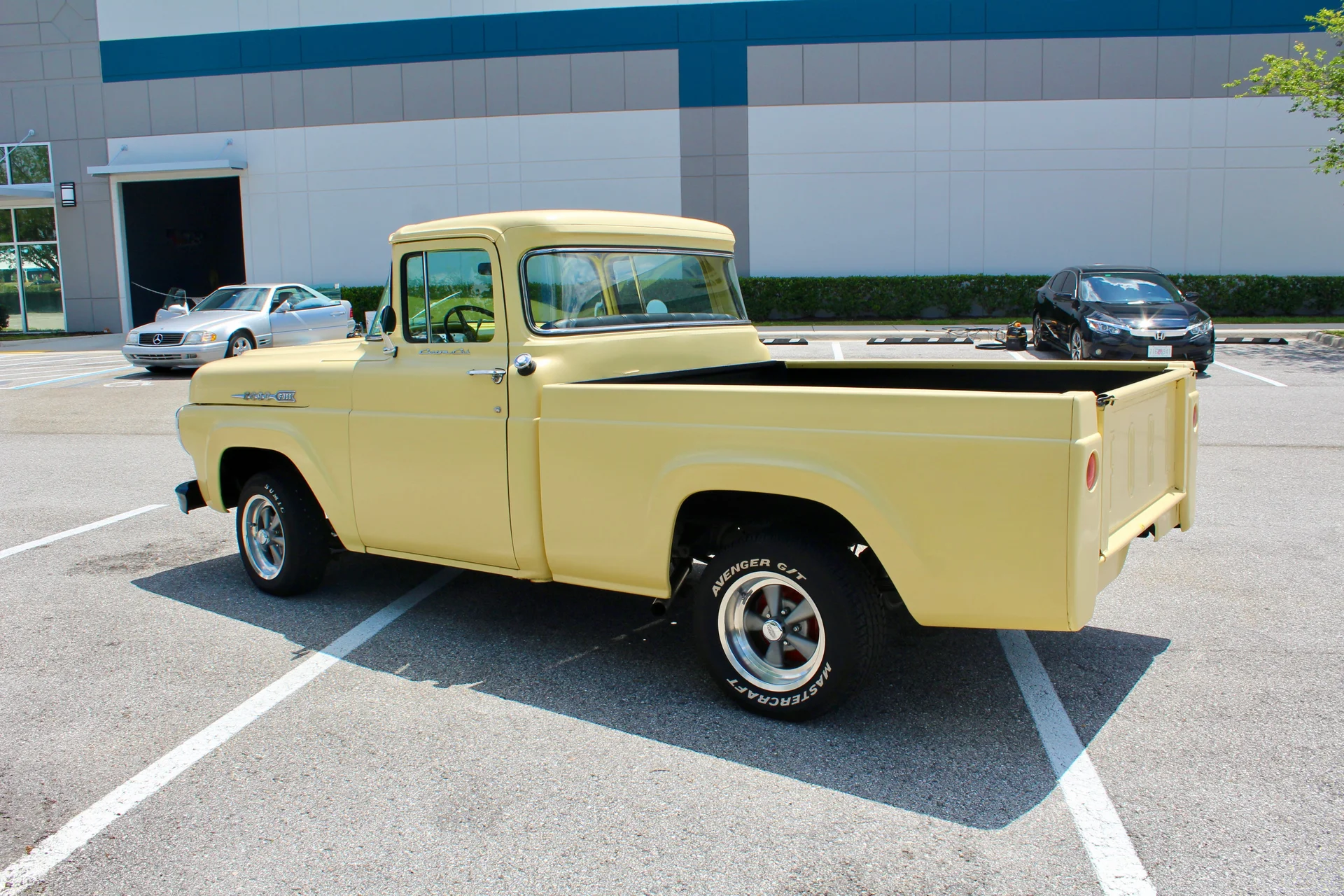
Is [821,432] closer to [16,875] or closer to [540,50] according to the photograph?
[16,875]

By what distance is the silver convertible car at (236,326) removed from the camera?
17.2 metres

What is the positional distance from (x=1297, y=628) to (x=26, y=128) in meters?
31.9

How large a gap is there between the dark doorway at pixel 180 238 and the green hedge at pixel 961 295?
1455cm

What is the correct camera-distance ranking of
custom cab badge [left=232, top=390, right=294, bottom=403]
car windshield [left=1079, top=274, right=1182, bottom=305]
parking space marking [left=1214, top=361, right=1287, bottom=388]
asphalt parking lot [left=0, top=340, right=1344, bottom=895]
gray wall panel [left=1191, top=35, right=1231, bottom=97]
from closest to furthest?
1. asphalt parking lot [left=0, top=340, right=1344, bottom=895]
2. custom cab badge [left=232, top=390, right=294, bottom=403]
3. parking space marking [left=1214, top=361, right=1287, bottom=388]
4. car windshield [left=1079, top=274, right=1182, bottom=305]
5. gray wall panel [left=1191, top=35, right=1231, bottom=97]

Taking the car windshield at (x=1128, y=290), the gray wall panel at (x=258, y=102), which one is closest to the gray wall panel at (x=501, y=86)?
the gray wall panel at (x=258, y=102)

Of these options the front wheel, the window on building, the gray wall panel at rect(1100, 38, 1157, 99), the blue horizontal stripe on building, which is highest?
the blue horizontal stripe on building

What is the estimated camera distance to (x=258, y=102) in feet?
87.0

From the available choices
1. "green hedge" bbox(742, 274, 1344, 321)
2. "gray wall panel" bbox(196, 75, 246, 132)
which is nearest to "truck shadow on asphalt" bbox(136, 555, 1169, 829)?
"green hedge" bbox(742, 274, 1344, 321)

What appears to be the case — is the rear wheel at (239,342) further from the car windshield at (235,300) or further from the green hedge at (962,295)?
the green hedge at (962,295)

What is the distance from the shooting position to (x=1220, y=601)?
5.40 metres

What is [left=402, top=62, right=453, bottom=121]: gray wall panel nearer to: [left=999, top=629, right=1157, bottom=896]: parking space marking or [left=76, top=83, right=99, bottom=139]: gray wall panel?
[left=76, top=83, right=99, bottom=139]: gray wall panel

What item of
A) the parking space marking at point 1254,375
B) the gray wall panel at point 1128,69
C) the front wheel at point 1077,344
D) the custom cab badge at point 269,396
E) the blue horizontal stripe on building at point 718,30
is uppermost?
the blue horizontal stripe on building at point 718,30

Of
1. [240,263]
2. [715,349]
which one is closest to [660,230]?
[715,349]

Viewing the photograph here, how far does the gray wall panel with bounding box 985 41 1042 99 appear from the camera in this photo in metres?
24.2
